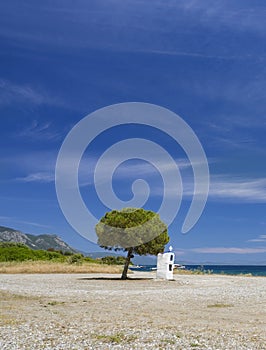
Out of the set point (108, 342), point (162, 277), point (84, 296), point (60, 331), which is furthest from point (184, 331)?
point (162, 277)

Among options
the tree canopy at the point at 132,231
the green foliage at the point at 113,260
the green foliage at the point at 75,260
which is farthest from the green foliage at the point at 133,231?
the green foliage at the point at 113,260

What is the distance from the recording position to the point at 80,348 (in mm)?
9727

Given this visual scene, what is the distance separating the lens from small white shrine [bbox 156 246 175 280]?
38.3 meters

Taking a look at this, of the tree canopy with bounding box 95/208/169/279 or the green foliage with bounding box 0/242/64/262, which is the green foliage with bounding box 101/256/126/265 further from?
the tree canopy with bounding box 95/208/169/279

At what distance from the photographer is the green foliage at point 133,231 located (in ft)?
113

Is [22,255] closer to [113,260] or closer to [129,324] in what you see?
[113,260]

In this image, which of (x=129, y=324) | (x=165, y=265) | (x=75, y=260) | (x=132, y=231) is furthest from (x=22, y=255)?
(x=129, y=324)

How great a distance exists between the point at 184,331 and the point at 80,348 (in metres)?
3.32

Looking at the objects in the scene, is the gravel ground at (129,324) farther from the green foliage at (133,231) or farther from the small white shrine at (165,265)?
the small white shrine at (165,265)

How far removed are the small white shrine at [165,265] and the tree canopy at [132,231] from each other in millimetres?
2925

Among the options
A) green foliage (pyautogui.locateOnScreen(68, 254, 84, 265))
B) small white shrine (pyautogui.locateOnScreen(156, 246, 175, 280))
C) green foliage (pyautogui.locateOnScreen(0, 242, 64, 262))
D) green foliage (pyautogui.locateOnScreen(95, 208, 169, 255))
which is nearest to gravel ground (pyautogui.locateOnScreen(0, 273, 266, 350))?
green foliage (pyautogui.locateOnScreen(95, 208, 169, 255))

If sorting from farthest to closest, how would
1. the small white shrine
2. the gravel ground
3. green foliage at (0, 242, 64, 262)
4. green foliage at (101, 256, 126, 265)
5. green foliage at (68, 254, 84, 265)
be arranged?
green foliage at (101, 256, 126, 265), green foliage at (0, 242, 64, 262), green foliage at (68, 254, 84, 265), the small white shrine, the gravel ground

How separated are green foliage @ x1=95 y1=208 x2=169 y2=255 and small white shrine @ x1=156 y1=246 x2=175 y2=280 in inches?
115

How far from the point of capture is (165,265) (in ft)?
126
